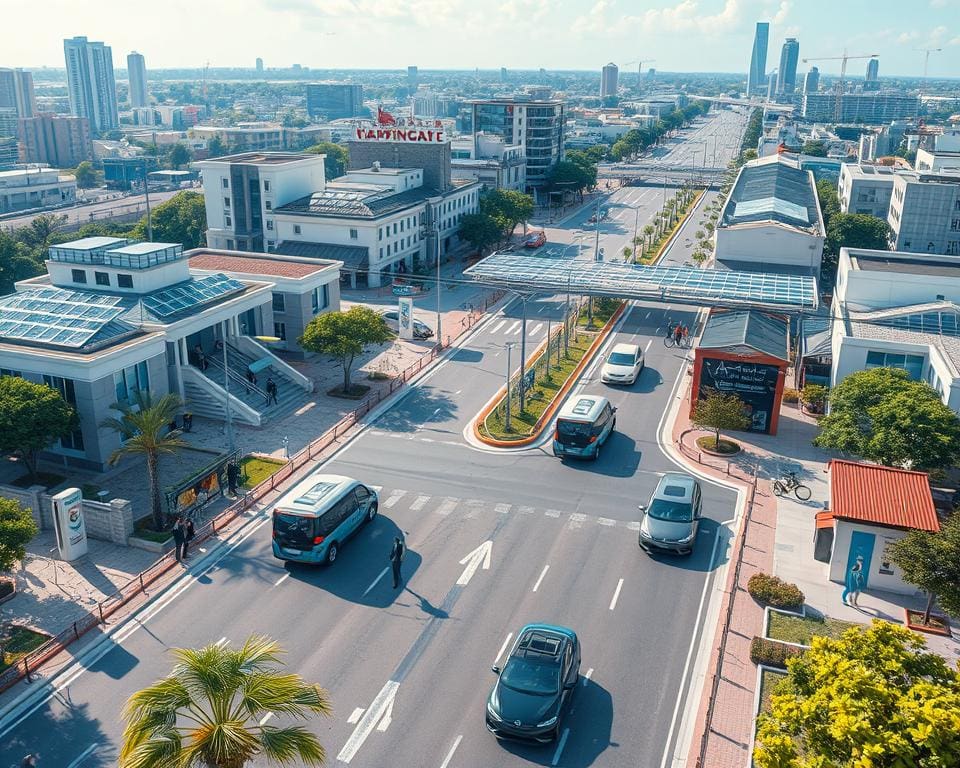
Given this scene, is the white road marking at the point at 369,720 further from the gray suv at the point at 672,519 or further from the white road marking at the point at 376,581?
the gray suv at the point at 672,519

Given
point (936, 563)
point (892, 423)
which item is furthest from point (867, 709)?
point (892, 423)

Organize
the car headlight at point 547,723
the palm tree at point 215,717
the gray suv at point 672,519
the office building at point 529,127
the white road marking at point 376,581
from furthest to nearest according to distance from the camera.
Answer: the office building at point 529,127 < the gray suv at point 672,519 < the white road marking at point 376,581 < the car headlight at point 547,723 < the palm tree at point 215,717

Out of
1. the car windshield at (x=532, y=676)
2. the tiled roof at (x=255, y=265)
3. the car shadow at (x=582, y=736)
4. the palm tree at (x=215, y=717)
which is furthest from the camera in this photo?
the tiled roof at (x=255, y=265)

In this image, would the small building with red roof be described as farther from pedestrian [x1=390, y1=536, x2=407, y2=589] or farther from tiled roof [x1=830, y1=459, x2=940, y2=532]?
pedestrian [x1=390, y1=536, x2=407, y2=589]

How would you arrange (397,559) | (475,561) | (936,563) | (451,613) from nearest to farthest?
(936,563)
(451,613)
(397,559)
(475,561)

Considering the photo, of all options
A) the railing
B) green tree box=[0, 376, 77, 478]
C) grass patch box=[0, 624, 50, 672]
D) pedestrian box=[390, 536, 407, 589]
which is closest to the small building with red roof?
pedestrian box=[390, 536, 407, 589]

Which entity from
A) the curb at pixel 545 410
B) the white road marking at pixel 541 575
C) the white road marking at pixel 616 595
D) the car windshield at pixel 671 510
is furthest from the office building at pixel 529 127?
the white road marking at pixel 616 595

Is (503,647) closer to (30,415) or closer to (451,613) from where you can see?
(451,613)
